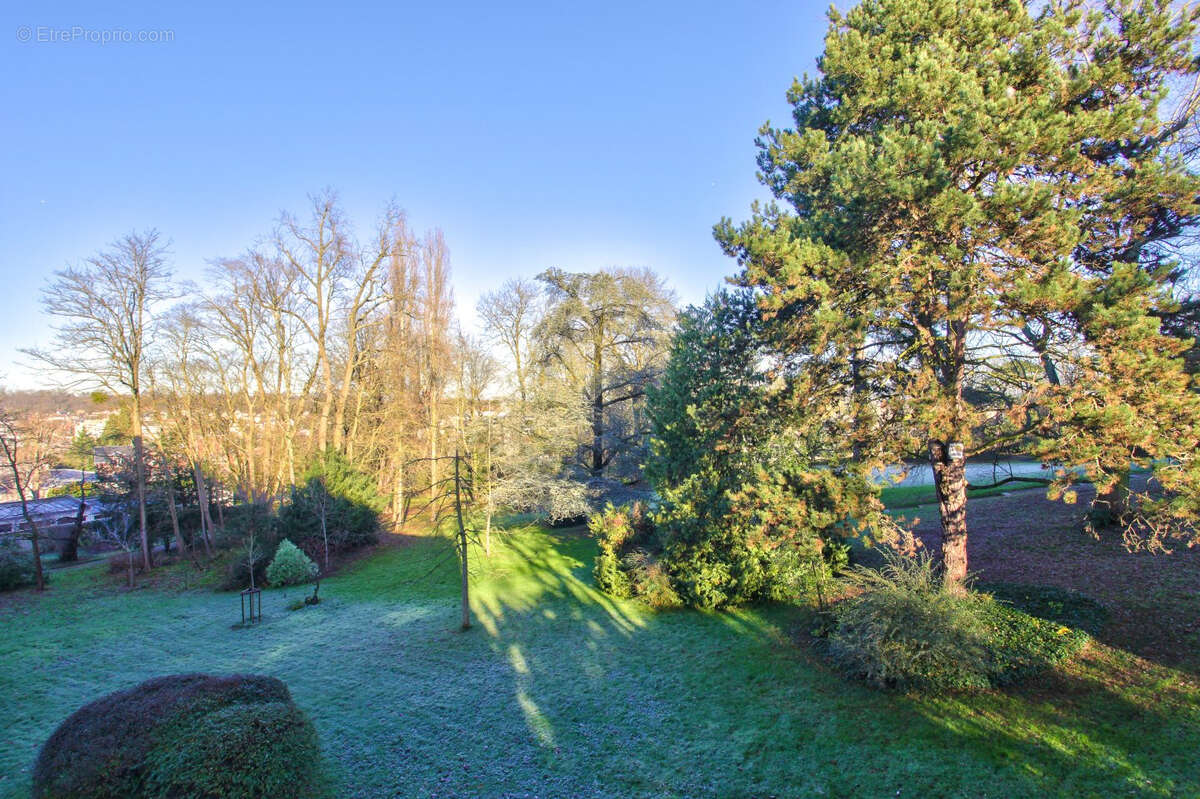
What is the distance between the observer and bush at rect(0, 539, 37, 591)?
50.6 feet

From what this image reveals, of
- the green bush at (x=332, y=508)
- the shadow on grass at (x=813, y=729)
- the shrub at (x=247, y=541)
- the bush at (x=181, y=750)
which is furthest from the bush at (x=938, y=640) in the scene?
the green bush at (x=332, y=508)

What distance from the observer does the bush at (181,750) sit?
14.4ft

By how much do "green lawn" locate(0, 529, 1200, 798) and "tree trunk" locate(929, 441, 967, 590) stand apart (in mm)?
1892

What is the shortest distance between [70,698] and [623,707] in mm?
8652

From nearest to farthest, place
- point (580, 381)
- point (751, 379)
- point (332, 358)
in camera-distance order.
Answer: point (751, 379) → point (580, 381) → point (332, 358)

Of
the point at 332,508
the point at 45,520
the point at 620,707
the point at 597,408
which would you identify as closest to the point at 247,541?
the point at 332,508

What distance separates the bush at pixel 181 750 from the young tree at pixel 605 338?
15.7 m

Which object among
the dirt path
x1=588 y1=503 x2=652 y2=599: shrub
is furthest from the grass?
x1=588 y1=503 x2=652 y2=599: shrub

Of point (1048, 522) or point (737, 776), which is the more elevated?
point (1048, 522)

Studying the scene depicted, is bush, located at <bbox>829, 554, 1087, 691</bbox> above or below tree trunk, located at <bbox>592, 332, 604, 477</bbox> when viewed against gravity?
below

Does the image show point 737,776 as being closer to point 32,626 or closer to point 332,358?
point 32,626

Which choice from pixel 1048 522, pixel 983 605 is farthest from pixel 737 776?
pixel 1048 522

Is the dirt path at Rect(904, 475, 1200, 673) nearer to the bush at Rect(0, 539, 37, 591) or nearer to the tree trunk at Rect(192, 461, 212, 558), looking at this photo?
the tree trunk at Rect(192, 461, 212, 558)

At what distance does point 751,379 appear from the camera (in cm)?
1100
